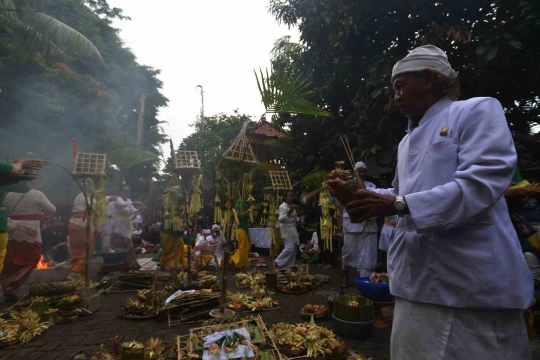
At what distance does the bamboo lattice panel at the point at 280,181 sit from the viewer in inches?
283

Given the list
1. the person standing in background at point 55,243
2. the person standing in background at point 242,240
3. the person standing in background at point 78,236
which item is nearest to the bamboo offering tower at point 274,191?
the person standing in background at point 242,240

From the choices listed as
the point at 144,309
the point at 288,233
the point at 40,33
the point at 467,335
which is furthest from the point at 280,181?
the point at 40,33

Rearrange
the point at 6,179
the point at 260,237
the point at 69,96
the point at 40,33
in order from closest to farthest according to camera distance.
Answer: the point at 6,179, the point at 260,237, the point at 40,33, the point at 69,96

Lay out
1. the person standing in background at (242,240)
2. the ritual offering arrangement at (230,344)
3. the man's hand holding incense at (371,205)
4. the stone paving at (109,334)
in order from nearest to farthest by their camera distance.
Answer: the man's hand holding incense at (371,205) → the ritual offering arrangement at (230,344) → the stone paving at (109,334) → the person standing in background at (242,240)

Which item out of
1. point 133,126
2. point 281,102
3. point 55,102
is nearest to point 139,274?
point 281,102

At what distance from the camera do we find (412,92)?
1625 millimetres

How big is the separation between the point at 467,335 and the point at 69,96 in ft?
67.2

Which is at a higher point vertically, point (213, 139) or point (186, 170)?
point (213, 139)

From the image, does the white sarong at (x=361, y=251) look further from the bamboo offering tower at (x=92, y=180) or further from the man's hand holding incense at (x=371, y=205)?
the man's hand holding incense at (x=371, y=205)

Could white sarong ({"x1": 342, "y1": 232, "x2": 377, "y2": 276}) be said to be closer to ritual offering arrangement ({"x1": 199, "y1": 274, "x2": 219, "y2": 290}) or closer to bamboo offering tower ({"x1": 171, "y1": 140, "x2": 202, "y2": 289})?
ritual offering arrangement ({"x1": 199, "y1": 274, "x2": 219, "y2": 290})

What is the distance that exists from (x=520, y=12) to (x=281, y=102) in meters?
3.63

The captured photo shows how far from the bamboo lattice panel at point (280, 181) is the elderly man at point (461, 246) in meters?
5.66

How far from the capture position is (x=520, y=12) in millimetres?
4355

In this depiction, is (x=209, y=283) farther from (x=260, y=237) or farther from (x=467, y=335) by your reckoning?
(x=260, y=237)
